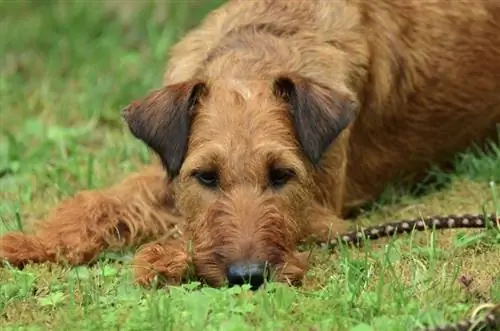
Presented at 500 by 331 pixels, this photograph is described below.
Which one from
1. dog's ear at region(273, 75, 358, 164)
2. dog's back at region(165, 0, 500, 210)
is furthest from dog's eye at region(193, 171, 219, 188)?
dog's back at region(165, 0, 500, 210)

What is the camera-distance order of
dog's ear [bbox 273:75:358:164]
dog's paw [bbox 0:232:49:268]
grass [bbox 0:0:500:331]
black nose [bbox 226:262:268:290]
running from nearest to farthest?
1. grass [bbox 0:0:500:331]
2. black nose [bbox 226:262:268:290]
3. dog's ear [bbox 273:75:358:164]
4. dog's paw [bbox 0:232:49:268]

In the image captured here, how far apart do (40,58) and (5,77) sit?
0.47 m

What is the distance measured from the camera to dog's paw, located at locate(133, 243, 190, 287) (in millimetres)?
5230

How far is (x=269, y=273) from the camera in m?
4.95

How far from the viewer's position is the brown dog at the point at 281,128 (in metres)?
5.21

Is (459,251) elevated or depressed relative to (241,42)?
depressed

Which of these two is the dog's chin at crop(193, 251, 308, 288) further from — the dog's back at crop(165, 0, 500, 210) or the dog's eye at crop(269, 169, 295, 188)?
the dog's back at crop(165, 0, 500, 210)

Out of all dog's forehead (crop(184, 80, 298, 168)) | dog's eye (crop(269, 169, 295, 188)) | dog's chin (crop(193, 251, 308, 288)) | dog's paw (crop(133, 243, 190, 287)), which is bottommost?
dog's paw (crop(133, 243, 190, 287))

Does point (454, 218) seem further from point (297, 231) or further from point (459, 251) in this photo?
point (297, 231)

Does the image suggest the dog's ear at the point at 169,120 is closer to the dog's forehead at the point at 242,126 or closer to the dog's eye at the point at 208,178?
the dog's forehead at the point at 242,126

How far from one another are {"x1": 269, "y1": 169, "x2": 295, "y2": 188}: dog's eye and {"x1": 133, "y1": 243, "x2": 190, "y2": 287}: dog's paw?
1.58 ft

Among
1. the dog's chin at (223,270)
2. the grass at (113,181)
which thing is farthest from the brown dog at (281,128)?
the grass at (113,181)

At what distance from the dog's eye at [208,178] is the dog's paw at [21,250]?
934mm

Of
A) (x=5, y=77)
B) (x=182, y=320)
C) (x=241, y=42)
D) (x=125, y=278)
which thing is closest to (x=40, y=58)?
(x=5, y=77)
